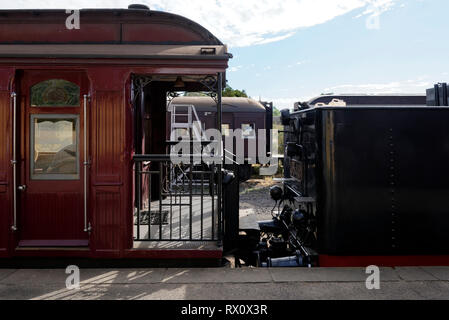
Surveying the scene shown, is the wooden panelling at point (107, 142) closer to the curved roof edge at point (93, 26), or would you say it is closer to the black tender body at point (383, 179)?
the curved roof edge at point (93, 26)

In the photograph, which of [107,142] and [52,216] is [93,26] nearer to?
[107,142]

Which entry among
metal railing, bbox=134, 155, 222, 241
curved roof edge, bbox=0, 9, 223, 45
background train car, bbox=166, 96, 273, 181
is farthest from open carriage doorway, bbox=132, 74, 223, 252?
background train car, bbox=166, 96, 273, 181

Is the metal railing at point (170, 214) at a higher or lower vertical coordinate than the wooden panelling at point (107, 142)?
lower

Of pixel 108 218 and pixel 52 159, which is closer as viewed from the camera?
pixel 108 218

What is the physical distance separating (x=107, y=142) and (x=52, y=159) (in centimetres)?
82

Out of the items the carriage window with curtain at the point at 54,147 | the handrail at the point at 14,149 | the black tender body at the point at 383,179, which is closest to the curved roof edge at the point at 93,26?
the handrail at the point at 14,149

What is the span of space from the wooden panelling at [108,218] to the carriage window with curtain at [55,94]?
Answer: 1.21m

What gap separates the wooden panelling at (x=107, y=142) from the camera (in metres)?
4.55

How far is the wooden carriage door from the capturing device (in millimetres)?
4676

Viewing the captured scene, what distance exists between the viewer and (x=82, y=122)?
184 inches

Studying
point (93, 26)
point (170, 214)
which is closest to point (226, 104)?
point (170, 214)

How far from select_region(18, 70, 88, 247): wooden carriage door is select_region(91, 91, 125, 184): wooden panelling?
0.25 m
